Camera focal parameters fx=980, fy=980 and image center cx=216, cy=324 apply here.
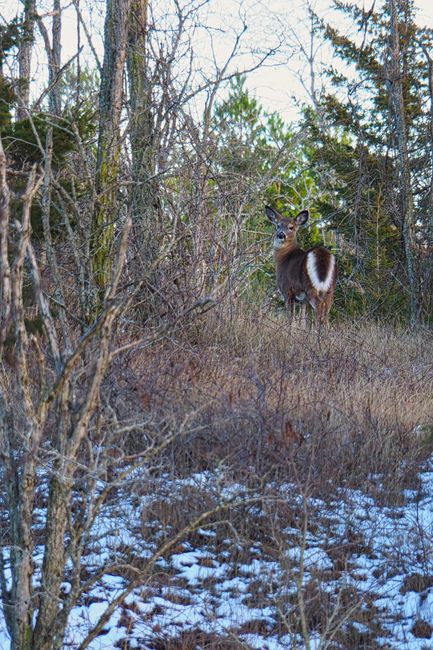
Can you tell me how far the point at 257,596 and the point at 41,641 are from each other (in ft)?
4.04

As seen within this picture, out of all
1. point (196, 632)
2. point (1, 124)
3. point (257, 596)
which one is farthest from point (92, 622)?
point (1, 124)

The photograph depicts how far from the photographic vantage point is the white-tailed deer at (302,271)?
1166cm

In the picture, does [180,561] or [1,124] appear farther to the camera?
[1,124]

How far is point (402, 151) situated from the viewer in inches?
514

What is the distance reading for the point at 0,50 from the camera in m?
7.39

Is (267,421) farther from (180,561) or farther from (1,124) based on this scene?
(1,124)

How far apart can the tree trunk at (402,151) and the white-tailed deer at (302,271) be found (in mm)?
1338

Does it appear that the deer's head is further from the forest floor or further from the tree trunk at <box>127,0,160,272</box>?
the forest floor

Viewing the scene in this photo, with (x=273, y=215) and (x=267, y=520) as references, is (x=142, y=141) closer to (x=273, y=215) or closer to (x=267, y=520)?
(x=273, y=215)

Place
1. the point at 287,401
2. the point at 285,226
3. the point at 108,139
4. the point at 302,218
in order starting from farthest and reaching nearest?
the point at 302,218 < the point at 285,226 < the point at 108,139 < the point at 287,401

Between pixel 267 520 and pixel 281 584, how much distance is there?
681 millimetres

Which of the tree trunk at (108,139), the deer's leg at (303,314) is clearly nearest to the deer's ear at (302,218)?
the deer's leg at (303,314)

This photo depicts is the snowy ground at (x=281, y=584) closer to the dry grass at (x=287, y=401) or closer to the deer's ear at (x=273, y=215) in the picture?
the dry grass at (x=287, y=401)

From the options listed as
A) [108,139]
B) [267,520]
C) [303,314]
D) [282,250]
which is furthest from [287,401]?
[282,250]
